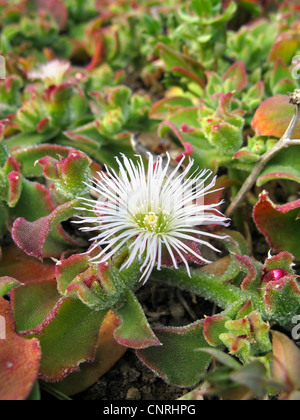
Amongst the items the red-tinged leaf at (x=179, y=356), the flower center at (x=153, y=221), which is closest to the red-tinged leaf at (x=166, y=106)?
the flower center at (x=153, y=221)

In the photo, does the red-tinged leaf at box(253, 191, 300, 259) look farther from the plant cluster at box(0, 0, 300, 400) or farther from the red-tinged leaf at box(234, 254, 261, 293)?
the red-tinged leaf at box(234, 254, 261, 293)

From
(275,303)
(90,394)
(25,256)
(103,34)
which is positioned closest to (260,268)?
(275,303)

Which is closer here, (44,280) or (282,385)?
(282,385)

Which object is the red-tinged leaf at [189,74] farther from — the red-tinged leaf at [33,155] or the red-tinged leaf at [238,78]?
the red-tinged leaf at [33,155]

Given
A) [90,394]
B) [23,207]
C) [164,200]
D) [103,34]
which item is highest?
[103,34]

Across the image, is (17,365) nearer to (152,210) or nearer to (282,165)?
(152,210)

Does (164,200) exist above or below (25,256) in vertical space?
above
